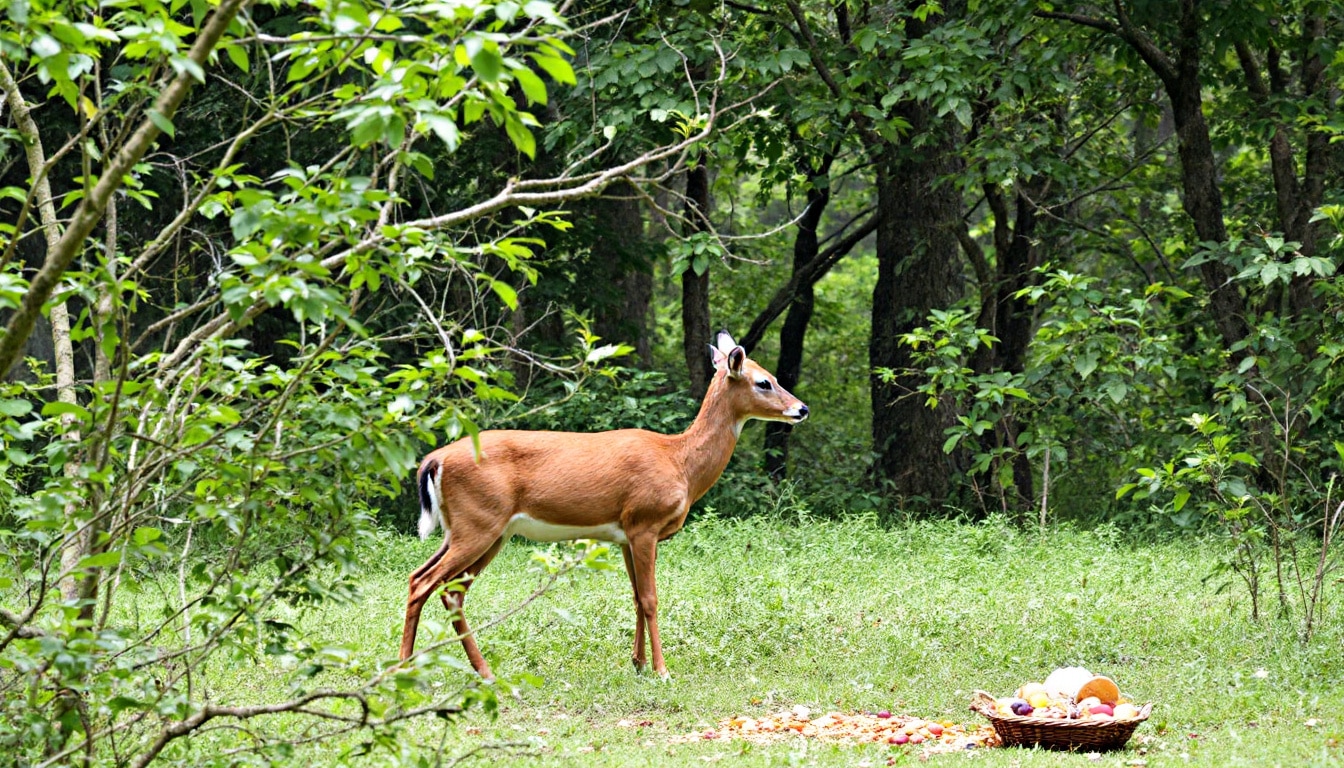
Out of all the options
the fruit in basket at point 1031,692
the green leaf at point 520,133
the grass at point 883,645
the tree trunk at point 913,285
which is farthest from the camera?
the tree trunk at point 913,285

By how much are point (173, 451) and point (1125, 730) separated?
3.71 meters

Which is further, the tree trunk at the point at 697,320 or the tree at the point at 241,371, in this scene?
the tree trunk at the point at 697,320

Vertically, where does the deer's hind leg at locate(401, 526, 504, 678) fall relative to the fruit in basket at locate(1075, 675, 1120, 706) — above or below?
above

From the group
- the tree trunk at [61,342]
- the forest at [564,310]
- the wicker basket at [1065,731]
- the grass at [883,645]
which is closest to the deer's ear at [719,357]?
the forest at [564,310]

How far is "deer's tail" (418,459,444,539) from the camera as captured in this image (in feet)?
24.6

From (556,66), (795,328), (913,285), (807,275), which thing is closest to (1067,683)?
(556,66)

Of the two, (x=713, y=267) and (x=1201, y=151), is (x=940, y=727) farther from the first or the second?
(x=713, y=267)

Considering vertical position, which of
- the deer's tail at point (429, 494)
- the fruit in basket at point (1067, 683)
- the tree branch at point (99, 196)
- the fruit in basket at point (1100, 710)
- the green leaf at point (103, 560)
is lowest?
the fruit in basket at point (1100, 710)

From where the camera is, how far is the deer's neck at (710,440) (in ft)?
26.7

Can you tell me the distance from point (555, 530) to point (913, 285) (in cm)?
652

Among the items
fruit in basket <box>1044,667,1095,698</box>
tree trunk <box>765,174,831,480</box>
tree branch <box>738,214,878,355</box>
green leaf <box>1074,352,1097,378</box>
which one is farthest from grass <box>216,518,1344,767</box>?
tree branch <box>738,214,878,355</box>

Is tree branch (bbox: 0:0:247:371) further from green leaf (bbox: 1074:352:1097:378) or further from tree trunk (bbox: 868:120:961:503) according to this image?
tree trunk (bbox: 868:120:961:503)

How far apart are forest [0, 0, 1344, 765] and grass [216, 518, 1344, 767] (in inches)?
6.4

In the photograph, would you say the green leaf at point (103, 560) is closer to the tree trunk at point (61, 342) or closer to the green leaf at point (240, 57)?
the tree trunk at point (61, 342)
